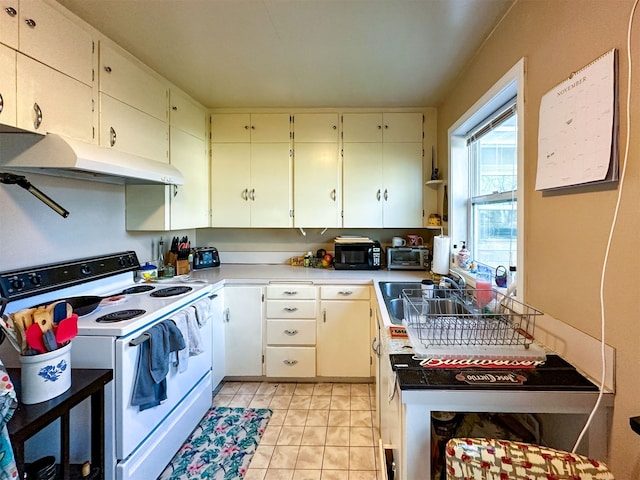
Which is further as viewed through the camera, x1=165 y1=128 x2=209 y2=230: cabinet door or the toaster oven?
the toaster oven

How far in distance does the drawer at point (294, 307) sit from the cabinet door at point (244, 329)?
0.13 m

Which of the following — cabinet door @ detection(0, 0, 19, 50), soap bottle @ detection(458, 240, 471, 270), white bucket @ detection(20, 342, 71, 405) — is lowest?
white bucket @ detection(20, 342, 71, 405)

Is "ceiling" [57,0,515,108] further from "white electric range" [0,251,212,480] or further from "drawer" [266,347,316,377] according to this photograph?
"drawer" [266,347,316,377]

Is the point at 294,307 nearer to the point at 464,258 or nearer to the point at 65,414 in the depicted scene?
the point at 464,258

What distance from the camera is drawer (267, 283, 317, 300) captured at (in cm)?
275

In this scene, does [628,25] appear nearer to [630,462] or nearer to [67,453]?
[630,462]

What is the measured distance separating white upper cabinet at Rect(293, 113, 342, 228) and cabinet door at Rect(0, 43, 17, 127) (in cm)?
205

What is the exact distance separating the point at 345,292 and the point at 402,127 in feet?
5.26

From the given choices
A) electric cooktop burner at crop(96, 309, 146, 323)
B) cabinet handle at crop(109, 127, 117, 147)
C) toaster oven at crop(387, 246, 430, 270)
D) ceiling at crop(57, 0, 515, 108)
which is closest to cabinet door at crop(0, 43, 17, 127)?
ceiling at crop(57, 0, 515, 108)

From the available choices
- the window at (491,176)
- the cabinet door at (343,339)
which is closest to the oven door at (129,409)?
the cabinet door at (343,339)

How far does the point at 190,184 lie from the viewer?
9.47 ft

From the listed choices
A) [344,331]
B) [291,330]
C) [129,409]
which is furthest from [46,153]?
[344,331]

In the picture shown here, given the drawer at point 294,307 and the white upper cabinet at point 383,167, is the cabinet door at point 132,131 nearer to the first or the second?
the drawer at point 294,307

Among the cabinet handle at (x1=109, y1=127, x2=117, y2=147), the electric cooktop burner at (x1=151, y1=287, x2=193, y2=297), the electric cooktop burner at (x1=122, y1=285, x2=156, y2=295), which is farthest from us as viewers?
the electric cooktop burner at (x1=122, y1=285, x2=156, y2=295)
